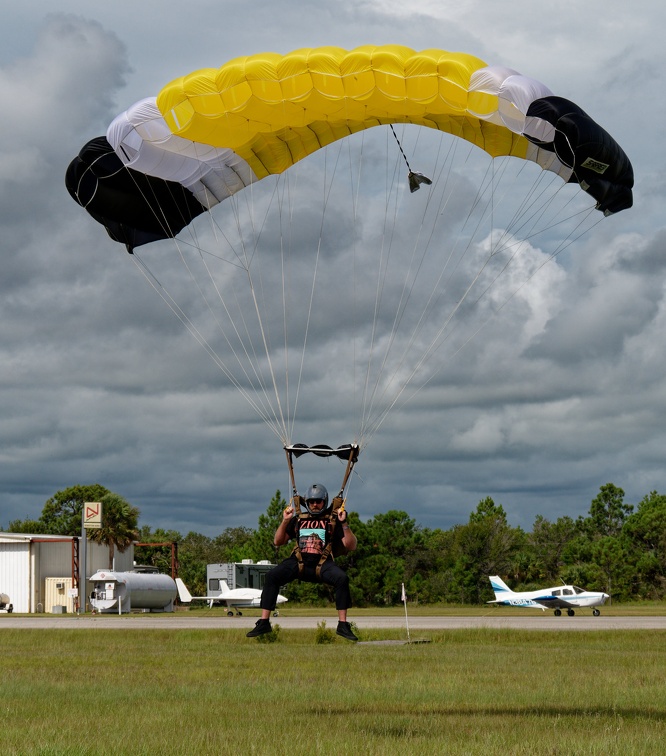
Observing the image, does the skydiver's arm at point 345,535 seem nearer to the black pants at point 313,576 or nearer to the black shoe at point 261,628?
the black pants at point 313,576

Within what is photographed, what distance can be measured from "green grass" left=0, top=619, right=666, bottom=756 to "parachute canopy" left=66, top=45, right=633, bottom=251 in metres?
7.19

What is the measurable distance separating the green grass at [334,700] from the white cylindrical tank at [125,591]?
30337 mm

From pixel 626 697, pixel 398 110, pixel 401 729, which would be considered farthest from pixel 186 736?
pixel 398 110

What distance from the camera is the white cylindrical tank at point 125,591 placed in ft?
176

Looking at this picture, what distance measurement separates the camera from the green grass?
9648mm

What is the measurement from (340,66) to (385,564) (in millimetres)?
65072

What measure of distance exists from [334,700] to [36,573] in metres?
54.9

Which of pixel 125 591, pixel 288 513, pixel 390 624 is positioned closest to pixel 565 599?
pixel 390 624

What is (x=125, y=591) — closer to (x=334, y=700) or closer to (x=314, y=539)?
(x=334, y=700)

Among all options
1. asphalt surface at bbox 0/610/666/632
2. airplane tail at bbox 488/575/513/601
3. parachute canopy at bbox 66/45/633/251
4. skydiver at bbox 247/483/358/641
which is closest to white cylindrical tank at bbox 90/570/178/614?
asphalt surface at bbox 0/610/666/632

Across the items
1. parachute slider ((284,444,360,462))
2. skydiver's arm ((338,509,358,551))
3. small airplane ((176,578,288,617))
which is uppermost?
parachute slider ((284,444,360,462))

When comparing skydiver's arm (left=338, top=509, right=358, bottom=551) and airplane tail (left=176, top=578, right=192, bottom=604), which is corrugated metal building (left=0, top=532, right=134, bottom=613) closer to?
airplane tail (left=176, top=578, right=192, bottom=604)

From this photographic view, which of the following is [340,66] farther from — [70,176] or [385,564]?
[385,564]

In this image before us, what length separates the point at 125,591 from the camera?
54.2 metres
